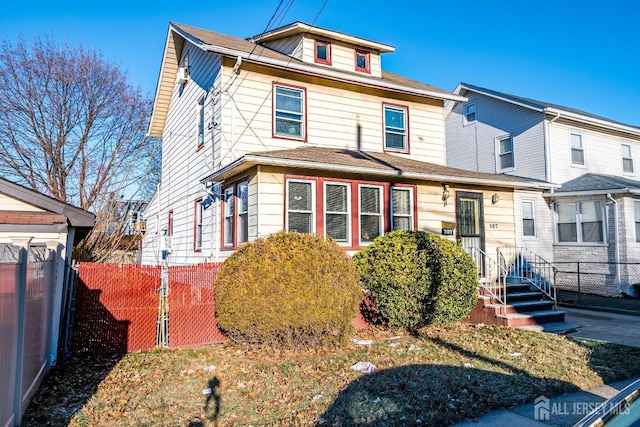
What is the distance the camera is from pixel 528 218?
15.6 metres

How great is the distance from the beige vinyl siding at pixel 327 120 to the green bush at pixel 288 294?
174 inches

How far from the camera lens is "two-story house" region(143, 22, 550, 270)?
1021 cm

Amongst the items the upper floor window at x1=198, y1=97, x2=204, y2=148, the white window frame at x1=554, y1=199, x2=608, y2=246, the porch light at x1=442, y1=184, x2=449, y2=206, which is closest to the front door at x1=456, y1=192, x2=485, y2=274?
the porch light at x1=442, y1=184, x2=449, y2=206

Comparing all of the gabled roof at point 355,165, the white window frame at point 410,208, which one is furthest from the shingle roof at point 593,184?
the white window frame at point 410,208

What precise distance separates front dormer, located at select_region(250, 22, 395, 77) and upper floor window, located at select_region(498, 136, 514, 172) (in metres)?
7.46

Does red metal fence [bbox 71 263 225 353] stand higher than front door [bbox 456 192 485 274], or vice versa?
front door [bbox 456 192 485 274]

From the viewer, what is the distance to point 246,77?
11.4 meters

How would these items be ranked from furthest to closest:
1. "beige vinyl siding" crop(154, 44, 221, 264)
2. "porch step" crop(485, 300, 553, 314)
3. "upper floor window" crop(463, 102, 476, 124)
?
"upper floor window" crop(463, 102, 476, 124) < "beige vinyl siding" crop(154, 44, 221, 264) < "porch step" crop(485, 300, 553, 314)

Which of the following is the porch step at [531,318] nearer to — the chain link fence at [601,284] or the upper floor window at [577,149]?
the chain link fence at [601,284]

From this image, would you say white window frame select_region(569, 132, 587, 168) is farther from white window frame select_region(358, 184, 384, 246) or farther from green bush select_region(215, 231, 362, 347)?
green bush select_region(215, 231, 362, 347)

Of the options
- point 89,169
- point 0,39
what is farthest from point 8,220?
point 0,39

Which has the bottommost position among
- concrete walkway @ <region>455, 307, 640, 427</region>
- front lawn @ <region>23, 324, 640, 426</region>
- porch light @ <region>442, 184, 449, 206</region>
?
concrete walkway @ <region>455, 307, 640, 427</region>

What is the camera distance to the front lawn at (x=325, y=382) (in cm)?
477

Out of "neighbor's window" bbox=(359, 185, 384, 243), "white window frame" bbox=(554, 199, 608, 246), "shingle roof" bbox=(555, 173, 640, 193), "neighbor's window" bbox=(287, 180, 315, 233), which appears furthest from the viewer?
"white window frame" bbox=(554, 199, 608, 246)
